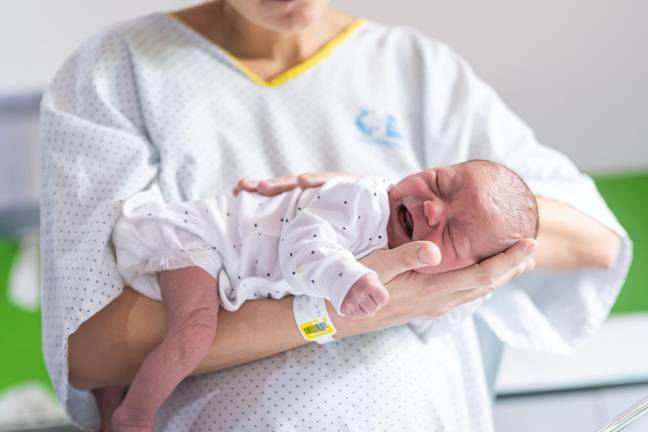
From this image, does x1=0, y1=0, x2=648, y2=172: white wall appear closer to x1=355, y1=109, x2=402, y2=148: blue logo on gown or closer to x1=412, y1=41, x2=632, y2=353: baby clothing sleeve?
x1=412, y1=41, x2=632, y2=353: baby clothing sleeve

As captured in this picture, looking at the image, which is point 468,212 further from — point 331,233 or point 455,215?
point 331,233

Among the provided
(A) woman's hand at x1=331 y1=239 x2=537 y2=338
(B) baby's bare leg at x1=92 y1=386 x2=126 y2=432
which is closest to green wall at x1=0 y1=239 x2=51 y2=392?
(B) baby's bare leg at x1=92 y1=386 x2=126 y2=432

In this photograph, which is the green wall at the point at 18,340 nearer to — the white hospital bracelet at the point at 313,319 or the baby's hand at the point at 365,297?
the white hospital bracelet at the point at 313,319

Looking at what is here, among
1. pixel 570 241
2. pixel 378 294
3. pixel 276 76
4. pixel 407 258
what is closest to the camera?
pixel 378 294

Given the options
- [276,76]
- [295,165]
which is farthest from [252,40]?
[295,165]

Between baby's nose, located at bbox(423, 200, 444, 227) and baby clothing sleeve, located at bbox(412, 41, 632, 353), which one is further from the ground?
baby's nose, located at bbox(423, 200, 444, 227)

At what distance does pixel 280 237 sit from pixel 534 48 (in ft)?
4.58

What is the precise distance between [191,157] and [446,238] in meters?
0.54

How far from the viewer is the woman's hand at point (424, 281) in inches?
48.3

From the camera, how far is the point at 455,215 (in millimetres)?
1294

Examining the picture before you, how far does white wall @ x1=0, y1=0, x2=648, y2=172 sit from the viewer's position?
98.9 inches

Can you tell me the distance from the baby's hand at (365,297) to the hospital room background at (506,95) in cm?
133

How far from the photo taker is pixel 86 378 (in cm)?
152

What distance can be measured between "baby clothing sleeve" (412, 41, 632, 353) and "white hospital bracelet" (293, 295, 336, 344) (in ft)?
1.56
